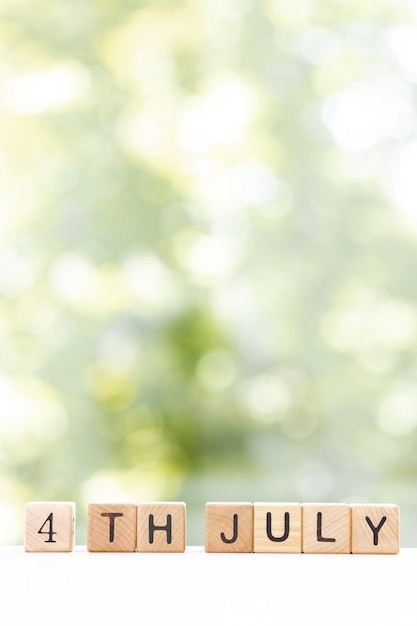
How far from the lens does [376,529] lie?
116 cm

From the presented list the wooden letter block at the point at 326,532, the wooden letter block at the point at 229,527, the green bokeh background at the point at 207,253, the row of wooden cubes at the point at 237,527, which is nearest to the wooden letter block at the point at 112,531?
the row of wooden cubes at the point at 237,527

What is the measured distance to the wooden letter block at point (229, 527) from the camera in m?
1.15

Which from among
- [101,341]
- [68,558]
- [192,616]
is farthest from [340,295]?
[192,616]

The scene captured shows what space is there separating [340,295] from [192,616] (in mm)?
810

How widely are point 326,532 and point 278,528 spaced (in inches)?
2.7

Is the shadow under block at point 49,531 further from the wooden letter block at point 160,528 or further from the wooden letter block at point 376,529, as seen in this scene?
the wooden letter block at point 376,529

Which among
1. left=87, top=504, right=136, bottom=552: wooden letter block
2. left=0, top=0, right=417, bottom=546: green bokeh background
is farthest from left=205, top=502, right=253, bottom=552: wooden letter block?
left=0, top=0, right=417, bottom=546: green bokeh background

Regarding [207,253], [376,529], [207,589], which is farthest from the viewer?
[207,253]

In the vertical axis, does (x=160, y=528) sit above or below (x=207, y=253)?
below

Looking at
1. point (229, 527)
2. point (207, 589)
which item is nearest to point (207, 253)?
point (229, 527)

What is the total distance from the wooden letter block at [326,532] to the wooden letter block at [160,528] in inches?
6.9

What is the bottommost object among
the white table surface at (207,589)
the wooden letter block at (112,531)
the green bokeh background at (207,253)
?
the white table surface at (207,589)

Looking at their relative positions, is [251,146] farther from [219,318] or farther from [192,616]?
[192,616]

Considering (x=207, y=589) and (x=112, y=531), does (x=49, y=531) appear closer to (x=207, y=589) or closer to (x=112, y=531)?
(x=112, y=531)
